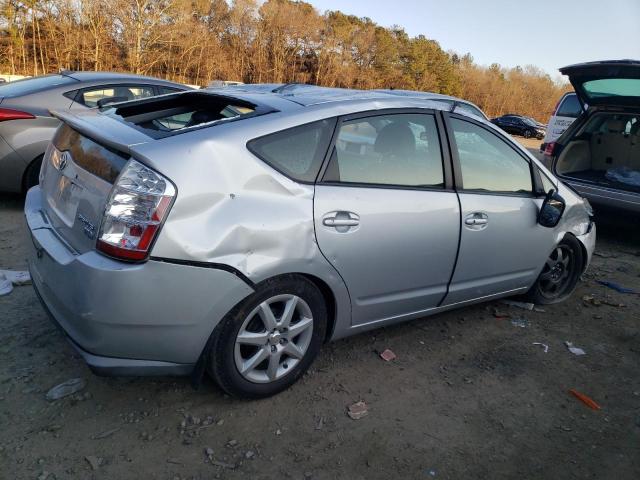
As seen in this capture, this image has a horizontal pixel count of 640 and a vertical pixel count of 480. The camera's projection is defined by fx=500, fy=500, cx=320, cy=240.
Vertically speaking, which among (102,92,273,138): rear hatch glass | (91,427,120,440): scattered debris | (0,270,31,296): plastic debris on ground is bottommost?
(0,270,31,296): plastic debris on ground

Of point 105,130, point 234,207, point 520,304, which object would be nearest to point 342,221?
point 234,207

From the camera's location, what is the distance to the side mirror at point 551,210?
3.59 m

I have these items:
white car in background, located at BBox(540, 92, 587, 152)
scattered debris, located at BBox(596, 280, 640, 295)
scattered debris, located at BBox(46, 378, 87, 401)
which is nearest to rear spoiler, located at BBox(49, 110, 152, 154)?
scattered debris, located at BBox(46, 378, 87, 401)

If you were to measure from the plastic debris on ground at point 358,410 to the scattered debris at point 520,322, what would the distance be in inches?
67.5

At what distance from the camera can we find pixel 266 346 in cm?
253

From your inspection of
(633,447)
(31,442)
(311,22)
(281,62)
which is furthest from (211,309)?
(311,22)

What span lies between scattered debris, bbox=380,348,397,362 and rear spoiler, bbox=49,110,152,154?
1921 mm

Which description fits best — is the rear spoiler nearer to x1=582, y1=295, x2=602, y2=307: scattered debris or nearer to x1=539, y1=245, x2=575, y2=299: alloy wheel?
x1=539, y1=245, x2=575, y2=299: alloy wheel

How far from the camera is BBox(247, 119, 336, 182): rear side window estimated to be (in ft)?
7.93

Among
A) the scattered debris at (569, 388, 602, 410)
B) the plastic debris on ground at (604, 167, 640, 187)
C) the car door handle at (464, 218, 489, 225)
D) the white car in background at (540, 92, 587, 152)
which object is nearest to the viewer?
the scattered debris at (569, 388, 602, 410)

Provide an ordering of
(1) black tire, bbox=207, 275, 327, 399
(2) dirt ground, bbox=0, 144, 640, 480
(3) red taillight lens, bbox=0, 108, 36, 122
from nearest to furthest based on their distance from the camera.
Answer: (2) dirt ground, bbox=0, 144, 640, 480 < (1) black tire, bbox=207, 275, 327, 399 < (3) red taillight lens, bbox=0, 108, 36, 122

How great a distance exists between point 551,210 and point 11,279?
398 cm

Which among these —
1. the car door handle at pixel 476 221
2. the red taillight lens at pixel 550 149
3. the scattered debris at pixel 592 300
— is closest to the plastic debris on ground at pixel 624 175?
the red taillight lens at pixel 550 149

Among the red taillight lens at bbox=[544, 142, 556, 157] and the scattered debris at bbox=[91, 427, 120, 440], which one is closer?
the scattered debris at bbox=[91, 427, 120, 440]
